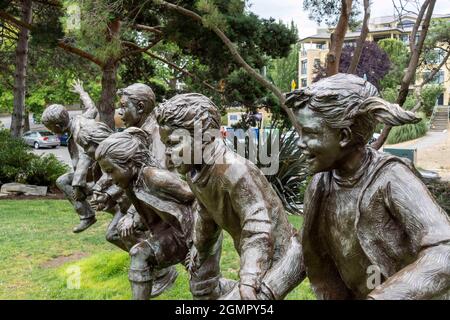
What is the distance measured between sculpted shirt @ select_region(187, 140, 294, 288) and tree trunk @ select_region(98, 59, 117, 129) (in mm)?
9402

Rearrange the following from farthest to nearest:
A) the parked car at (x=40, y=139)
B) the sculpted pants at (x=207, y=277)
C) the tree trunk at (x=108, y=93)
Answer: the parked car at (x=40, y=139)
the tree trunk at (x=108, y=93)
the sculpted pants at (x=207, y=277)

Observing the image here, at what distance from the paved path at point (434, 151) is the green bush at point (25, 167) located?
11253 millimetres

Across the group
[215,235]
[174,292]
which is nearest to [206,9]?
[174,292]

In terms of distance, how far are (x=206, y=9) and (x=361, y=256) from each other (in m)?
7.28

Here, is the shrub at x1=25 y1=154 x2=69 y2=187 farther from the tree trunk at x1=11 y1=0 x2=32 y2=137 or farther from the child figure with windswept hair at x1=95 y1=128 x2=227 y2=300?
the child figure with windswept hair at x1=95 y1=128 x2=227 y2=300

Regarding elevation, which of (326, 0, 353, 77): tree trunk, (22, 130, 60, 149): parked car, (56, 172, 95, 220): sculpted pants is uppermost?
(326, 0, 353, 77): tree trunk

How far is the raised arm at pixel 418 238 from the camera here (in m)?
1.57

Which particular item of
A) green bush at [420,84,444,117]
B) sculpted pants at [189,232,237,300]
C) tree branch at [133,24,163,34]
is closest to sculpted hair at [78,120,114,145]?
sculpted pants at [189,232,237,300]

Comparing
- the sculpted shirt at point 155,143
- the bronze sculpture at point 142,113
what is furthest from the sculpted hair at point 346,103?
the bronze sculpture at point 142,113

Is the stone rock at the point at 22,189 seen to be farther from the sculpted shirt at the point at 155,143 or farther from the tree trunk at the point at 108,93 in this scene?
the sculpted shirt at the point at 155,143

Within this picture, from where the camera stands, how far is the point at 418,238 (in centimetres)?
169

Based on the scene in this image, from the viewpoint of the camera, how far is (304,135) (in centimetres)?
194

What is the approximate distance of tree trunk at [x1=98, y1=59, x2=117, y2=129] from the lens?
1174 centimetres
